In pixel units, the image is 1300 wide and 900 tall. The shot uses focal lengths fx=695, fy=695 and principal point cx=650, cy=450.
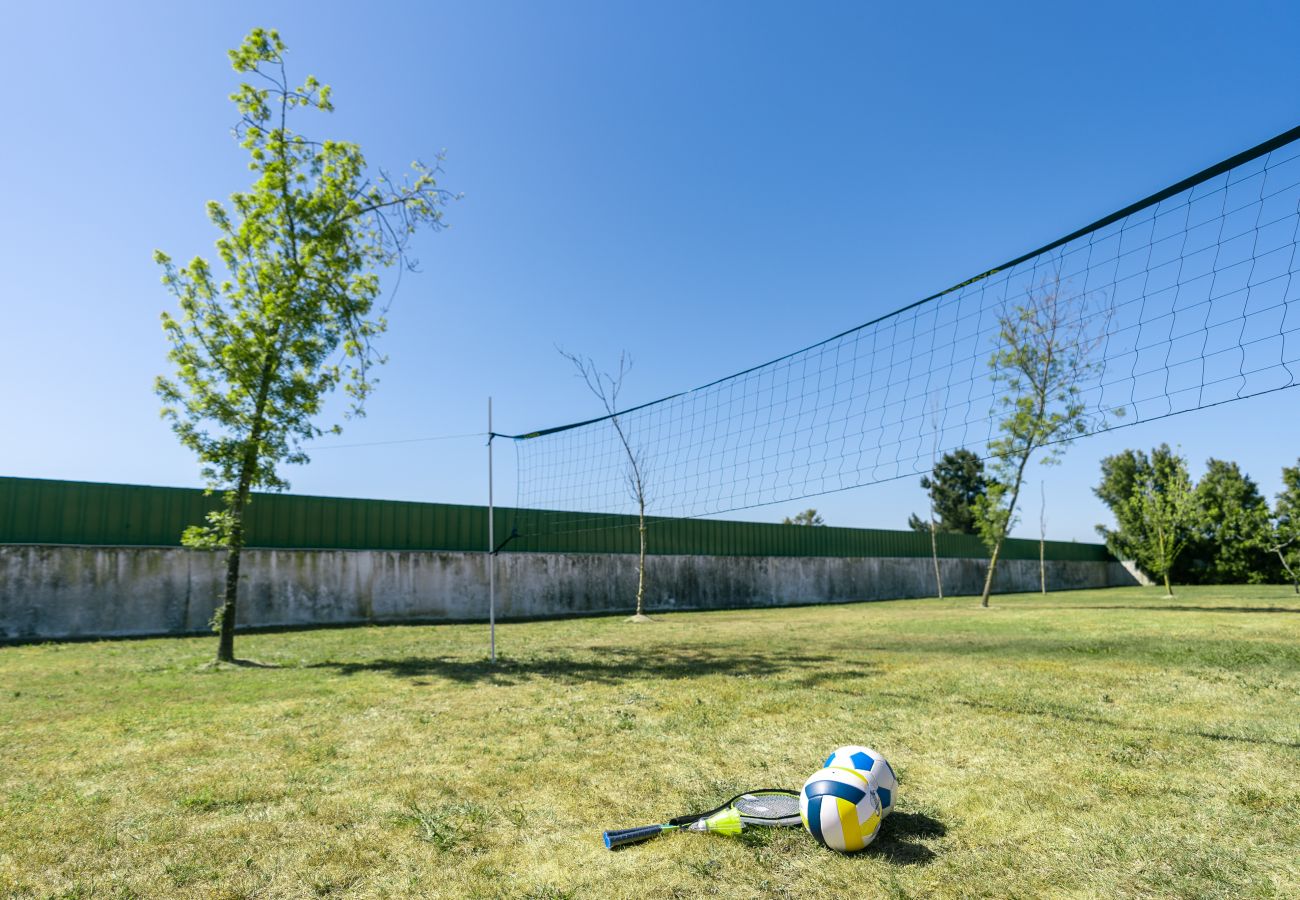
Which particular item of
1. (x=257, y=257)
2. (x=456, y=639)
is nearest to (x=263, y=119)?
(x=257, y=257)

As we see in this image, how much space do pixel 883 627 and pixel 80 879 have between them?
1622cm

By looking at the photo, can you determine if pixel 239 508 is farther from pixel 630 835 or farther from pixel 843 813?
pixel 843 813

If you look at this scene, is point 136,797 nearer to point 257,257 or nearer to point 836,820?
point 836,820

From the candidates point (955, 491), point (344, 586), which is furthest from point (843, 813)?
point (955, 491)

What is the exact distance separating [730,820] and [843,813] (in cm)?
61

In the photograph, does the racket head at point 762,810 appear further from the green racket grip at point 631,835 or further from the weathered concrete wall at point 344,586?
the weathered concrete wall at point 344,586

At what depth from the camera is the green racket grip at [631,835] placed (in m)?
3.62

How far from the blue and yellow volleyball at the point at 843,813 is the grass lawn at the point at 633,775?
4.1 inches

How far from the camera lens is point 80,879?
3314mm

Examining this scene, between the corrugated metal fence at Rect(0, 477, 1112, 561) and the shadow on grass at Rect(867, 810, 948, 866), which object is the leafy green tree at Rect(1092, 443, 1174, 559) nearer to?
the corrugated metal fence at Rect(0, 477, 1112, 561)

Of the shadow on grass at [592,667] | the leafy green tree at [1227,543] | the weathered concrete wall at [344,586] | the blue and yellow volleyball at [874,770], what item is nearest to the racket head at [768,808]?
the blue and yellow volleyball at [874,770]

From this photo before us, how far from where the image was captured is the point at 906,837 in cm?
373

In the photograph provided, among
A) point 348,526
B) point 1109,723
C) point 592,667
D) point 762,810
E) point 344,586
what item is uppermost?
point 762,810

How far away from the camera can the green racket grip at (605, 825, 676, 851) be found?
3.62 metres
